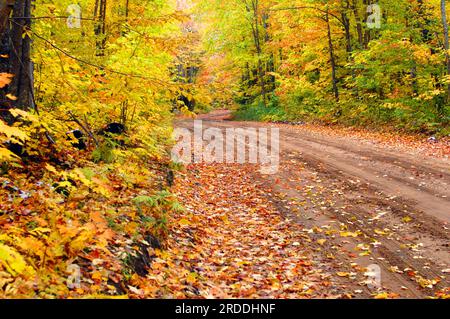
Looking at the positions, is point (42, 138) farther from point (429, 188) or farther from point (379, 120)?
point (379, 120)

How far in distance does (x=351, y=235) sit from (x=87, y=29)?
423 inches

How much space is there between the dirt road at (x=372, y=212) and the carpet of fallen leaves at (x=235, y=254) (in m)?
0.34

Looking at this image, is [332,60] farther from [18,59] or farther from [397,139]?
[18,59]

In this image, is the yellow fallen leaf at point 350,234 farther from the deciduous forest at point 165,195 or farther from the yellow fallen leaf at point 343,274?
the yellow fallen leaf at point 343,274

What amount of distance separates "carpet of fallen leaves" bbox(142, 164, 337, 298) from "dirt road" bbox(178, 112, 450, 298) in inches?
13.3

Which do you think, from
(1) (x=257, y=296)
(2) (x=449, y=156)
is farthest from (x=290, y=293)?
(2) (x=449, y=156)

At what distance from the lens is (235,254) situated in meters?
6.48

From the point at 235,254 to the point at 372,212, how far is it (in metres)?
3.36

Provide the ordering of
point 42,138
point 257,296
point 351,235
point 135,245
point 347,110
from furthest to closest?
point 347,110, point 42,138, point 351,235, point 135,245, point 257,296

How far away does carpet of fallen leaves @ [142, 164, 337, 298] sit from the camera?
16.9ft

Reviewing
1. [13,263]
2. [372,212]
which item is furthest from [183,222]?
[372,212]

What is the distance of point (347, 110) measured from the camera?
961 inches

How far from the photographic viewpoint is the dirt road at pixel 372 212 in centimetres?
556

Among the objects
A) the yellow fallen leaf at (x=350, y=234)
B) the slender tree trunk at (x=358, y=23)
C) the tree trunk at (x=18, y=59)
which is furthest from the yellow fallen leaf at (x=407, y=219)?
the slender tree trunk at (x=358, y=23)
